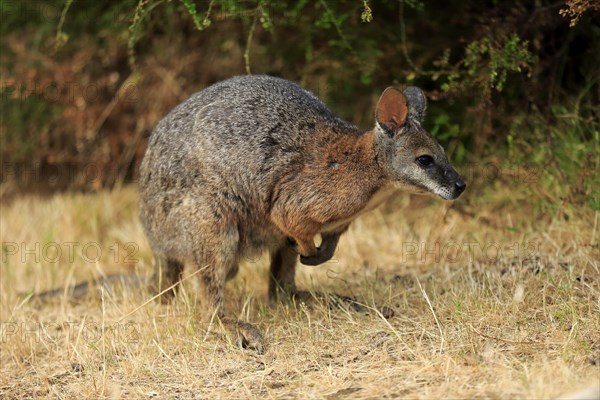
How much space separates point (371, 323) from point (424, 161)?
93cm

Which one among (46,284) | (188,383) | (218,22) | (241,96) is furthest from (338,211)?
(218,22)

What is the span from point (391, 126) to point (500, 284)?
3.55ft

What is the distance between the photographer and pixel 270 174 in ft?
15.7

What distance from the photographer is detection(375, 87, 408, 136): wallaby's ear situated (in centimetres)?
454

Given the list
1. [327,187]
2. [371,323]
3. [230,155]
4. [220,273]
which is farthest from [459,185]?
[220,273]

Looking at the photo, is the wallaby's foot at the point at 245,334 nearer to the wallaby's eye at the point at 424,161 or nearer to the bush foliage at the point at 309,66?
the wallaby's eye at the point at 424,161

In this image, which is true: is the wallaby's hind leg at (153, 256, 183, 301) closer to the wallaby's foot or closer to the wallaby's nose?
the wallaby's foot


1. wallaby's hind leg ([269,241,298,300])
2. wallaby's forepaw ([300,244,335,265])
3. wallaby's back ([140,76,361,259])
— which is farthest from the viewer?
wallaby's hind leg ([269,241,298,300])

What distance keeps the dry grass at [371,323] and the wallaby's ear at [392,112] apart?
38.1 inches

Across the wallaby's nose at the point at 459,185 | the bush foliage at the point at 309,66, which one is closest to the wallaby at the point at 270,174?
the wallaby's nose at the point at 459,185

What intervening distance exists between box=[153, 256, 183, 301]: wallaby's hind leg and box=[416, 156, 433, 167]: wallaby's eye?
1.62 m

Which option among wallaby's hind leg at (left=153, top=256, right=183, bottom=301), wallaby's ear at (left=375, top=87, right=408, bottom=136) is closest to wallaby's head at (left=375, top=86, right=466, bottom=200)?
wallaby's ear at (left=375, top=87, right=408, bottom=136)

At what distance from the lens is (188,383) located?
412 centimetres

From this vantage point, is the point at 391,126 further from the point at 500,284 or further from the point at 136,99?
the point at 136,99
